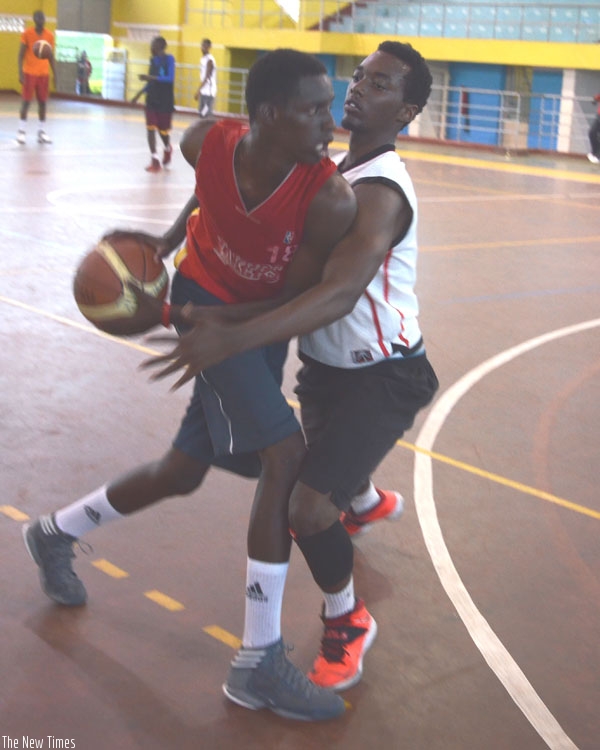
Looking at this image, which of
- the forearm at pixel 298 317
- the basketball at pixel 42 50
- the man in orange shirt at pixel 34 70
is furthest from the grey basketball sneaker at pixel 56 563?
the basketball at pixel 42 50

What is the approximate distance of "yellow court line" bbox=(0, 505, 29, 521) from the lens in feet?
13.7

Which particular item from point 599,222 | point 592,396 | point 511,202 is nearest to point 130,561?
point 592,396

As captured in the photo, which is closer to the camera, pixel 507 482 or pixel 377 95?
pixel 377 95

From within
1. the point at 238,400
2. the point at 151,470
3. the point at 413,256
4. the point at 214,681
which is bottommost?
the point at 214,681

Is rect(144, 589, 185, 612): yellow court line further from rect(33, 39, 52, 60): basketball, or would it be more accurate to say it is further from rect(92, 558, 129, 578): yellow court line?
rect(33, 39, 52, 60): basketball

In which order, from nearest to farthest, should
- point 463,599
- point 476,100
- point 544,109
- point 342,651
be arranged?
point 342,651
point 463,599
point 544,109
point 476,100

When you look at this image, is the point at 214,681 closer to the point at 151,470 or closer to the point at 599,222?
the point at 151,470

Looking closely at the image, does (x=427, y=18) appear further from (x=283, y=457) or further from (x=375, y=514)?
(x=283, y=457)

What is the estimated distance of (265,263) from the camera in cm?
300

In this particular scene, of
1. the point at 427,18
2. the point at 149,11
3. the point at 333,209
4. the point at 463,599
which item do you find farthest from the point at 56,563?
the point at 149,11

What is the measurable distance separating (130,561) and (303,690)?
3.61 ft

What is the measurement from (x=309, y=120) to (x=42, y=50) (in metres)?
17.2

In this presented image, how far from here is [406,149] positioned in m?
23.6

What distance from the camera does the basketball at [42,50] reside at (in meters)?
18.6
